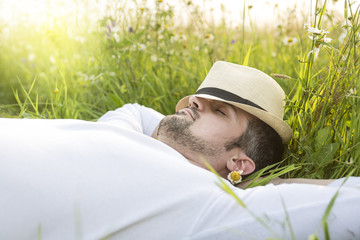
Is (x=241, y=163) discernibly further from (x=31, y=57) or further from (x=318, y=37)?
(x=31, y=57)

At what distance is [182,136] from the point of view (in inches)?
81.4

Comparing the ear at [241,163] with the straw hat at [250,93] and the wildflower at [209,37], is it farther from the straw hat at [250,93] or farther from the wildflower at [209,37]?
the wildflower at [209,37]

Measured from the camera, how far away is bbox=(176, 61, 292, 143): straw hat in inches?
83.8

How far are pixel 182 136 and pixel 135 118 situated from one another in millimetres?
580

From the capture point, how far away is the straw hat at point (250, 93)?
2.13 m

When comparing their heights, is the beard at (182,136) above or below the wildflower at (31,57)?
above

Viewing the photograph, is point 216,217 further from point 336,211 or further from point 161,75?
point 161,75

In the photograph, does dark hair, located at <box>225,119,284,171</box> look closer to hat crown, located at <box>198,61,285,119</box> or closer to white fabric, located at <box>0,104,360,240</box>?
hat crown, located at <box>198,61,285,119</box>

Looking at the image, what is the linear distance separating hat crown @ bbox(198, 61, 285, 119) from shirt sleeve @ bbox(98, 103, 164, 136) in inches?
18.3

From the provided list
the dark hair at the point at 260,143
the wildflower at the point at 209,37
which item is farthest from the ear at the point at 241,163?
the wildflower at the point at 209,37

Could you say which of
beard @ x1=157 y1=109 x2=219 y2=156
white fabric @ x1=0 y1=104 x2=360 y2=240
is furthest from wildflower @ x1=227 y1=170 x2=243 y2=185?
white fabric @ x1=0 y1=104 x2=360 y2=240

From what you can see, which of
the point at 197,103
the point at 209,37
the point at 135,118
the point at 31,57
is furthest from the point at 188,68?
the point at 31,57

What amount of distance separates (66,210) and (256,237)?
1.95 ft

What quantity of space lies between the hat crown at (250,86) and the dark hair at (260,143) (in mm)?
101
